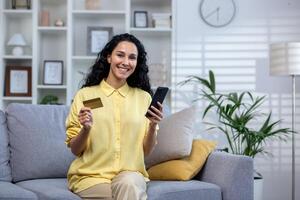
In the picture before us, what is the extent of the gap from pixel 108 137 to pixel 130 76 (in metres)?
0.35

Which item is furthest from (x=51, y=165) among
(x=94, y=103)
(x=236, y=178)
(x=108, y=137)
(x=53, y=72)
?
(x=53, y=72)

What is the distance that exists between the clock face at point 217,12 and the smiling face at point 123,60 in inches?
82.9

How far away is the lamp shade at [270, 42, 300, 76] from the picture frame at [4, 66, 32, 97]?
7.02 feet

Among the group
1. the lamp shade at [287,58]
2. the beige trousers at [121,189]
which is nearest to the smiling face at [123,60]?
the beige trousers at [121,189]

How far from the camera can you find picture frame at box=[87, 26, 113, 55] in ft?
14.0

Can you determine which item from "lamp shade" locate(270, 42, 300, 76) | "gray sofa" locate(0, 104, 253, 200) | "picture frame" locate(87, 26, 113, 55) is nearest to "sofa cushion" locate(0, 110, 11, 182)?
"gray sofa" locate(0, 104, 253, 200)

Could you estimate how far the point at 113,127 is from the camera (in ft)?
7.21

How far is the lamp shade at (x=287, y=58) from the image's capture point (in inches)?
141

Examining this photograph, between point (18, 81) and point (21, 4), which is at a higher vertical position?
point (21, 4)

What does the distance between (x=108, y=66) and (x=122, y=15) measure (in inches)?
79.4

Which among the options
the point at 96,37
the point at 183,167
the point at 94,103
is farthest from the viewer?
the point at 96,37

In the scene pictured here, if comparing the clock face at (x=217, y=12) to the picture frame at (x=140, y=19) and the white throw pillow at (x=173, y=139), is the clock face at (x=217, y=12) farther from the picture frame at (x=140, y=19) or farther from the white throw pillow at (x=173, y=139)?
the white throw pillow at (x=173, y=139)

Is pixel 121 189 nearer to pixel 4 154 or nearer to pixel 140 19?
pixel 4 154

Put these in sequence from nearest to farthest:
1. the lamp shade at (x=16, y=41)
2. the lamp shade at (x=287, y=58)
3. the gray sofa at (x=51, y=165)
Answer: the gray sofa at (x=51, y=165) → the lamp shade at (x=287, y=58) → the lamp shade at (x=16, y=41)
